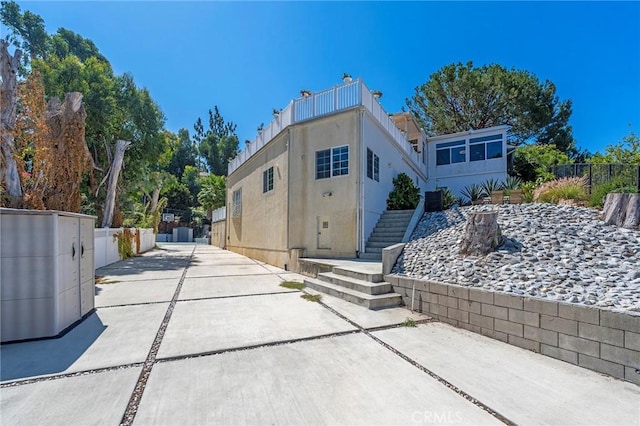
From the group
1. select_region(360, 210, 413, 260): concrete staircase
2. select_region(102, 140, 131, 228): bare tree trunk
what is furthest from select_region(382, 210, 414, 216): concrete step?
select_region(102, 140, 131, 228): bare tree trunk

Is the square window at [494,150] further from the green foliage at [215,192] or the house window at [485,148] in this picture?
the green foliage at [215,192]

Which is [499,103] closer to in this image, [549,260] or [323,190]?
[323,190]

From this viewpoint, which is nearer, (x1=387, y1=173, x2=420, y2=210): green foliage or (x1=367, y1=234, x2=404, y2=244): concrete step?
(x1=367, y1=234, x2=404, y2=244): concrete step

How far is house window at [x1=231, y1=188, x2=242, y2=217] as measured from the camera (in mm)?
18078

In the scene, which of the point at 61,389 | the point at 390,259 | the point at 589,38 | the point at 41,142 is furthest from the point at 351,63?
the point at 61,389

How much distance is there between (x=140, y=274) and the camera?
9523 mm

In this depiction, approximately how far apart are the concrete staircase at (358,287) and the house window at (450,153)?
1569 cm

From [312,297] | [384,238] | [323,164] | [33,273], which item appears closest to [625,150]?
[384,238]

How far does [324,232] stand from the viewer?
10352 mm

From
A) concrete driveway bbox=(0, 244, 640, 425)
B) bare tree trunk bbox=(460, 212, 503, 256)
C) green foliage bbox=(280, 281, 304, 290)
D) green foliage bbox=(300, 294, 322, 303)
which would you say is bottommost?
green foliage bbox=(280, 281, 304, 290)

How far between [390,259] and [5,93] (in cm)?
1018

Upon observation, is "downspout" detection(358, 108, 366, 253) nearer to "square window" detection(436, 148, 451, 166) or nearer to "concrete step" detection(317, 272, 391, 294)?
"concrete step" detection(317, 272, 391, 294)

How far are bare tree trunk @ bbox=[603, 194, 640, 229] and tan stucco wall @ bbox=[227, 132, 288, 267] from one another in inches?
358

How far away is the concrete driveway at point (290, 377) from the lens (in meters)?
2.25
